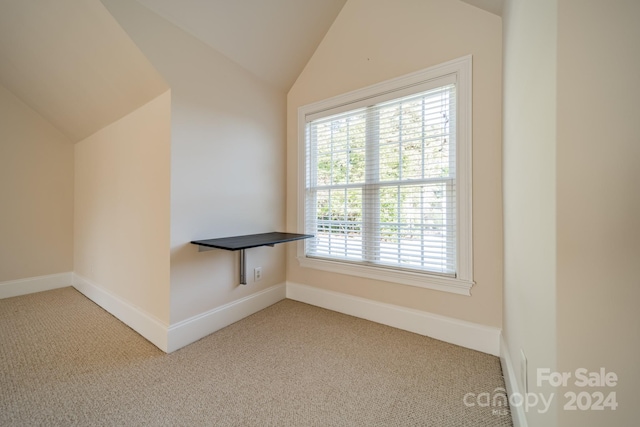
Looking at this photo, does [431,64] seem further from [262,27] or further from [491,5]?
[262,27]

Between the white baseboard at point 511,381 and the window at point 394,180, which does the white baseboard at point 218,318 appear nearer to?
the window at point 394,180

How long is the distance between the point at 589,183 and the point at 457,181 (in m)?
1.25

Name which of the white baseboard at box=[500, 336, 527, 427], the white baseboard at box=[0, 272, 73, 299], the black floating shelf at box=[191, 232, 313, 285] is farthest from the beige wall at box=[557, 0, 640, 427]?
the white baseboard at box=[0, 272, 73, 299]

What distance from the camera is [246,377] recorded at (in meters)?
1.45

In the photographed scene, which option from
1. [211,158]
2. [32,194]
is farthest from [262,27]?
[32,194]

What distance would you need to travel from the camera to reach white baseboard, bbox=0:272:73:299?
271 cm

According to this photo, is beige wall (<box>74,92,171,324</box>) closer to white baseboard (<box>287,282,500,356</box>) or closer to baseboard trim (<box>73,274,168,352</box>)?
baseboard trim (<box>73,274,168,352</box>)

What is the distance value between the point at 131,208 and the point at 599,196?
270 centimetres

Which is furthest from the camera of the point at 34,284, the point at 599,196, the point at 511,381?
the point at 34,284

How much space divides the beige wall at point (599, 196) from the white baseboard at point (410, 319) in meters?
1.25

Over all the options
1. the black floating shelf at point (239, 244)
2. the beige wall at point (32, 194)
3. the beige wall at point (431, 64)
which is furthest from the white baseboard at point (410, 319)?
the beige wall at point (32, 194)

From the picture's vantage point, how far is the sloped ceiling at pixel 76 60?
1550 millimetres

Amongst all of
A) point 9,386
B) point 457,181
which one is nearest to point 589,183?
point 457,181

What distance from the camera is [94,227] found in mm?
2688
